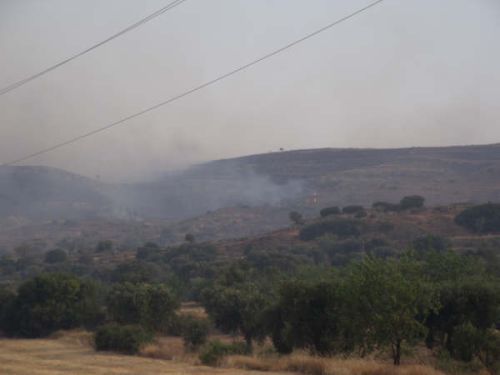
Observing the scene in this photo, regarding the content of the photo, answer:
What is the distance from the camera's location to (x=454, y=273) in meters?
40.7

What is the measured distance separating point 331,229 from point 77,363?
263 feet

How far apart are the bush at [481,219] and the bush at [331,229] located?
52.7 ft

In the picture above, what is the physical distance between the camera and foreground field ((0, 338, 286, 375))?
27.7 metres

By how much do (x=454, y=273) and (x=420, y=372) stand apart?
17.4m

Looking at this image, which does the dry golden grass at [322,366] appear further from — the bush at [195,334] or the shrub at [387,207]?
the shrub at [387,207]

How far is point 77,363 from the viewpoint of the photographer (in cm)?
3206

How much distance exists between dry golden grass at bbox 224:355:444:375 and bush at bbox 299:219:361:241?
3044 inches

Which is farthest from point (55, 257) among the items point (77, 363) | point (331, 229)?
point (77, 363)

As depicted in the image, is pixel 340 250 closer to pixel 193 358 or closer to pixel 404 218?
pixel 404 218

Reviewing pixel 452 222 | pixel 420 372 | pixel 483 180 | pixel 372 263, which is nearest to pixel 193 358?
pixel 372 263

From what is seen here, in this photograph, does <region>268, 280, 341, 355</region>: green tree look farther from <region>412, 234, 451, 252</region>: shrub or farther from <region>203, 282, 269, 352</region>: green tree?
<region>412, 234, 451, 252</region>: shrub

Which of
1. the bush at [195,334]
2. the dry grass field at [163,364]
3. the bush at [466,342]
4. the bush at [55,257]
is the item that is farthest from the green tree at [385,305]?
the bush at [55,257]

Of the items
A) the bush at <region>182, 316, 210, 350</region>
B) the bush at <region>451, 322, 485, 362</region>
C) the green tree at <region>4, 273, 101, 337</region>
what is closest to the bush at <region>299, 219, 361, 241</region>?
the green tree at <region>4, 273, 101, 337</region>

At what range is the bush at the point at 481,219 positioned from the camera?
99.0 meters
